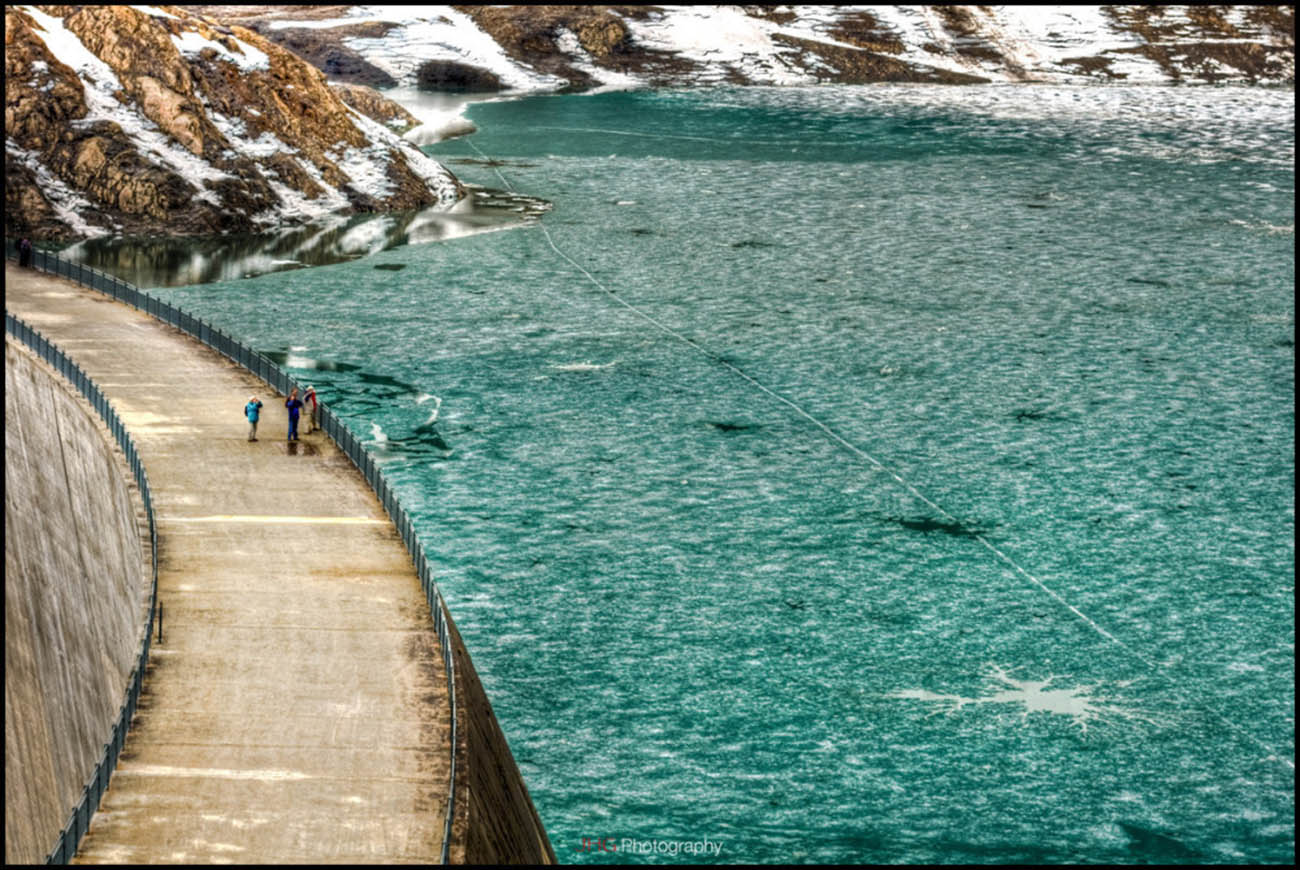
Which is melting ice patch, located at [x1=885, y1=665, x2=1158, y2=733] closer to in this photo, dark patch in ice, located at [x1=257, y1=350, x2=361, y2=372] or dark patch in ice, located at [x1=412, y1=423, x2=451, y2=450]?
dark patch in ice, located at [x1=412, y1=423, x2=451, y2=450]

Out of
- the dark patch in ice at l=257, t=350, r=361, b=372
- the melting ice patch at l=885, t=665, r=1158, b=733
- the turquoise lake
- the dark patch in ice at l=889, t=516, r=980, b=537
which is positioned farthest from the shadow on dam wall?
the dark patch in ice at l=889, t=516, r=980, b=537

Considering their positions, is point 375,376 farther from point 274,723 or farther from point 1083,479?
point 274,723

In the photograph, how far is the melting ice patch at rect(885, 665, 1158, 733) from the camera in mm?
29953

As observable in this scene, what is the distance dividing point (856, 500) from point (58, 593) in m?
19.6

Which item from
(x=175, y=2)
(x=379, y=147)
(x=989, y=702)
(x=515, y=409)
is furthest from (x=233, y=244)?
(x=175, y=2)

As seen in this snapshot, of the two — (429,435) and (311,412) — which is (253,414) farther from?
(429,435)

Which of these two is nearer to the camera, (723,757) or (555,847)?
(555,847)

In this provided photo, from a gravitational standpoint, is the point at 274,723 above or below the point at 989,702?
above

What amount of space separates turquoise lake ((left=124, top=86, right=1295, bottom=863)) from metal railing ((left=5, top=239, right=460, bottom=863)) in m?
2.58

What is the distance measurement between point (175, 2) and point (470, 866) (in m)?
171

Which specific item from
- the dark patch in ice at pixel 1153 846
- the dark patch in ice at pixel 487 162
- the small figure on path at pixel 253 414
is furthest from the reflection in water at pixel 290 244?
the dark patch in ice at pixel 1153 846

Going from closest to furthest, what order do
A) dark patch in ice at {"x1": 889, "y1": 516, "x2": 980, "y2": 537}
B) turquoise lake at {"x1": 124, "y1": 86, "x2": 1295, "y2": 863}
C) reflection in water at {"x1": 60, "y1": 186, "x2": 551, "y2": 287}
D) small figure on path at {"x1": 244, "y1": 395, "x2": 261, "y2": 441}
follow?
turquoise lake at {"x1": 124, "y1": 86, "x2": 1295, "y2": 863}, small figure on path at {"x1": 244, "y1": 395, "x2": 261, "y2": 441}, dark patch in ice at {"x1": 889, "y1": 516, "x2": 980, "y2": 537}, reflection in water at {"x1": 60, "y1": 186, "x2": 551, "y2": 287}

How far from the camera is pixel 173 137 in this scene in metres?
82.6

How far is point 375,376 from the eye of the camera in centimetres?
5191
